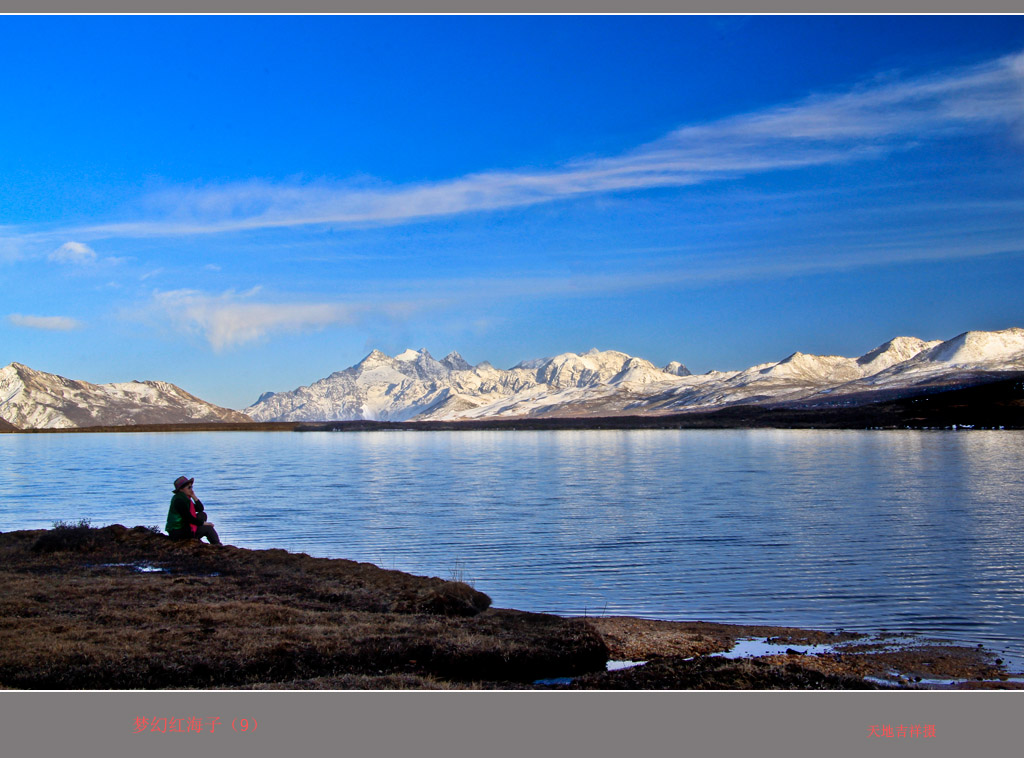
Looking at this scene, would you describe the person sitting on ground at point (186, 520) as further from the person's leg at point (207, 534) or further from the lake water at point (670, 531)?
the lake water at point (670, 531)

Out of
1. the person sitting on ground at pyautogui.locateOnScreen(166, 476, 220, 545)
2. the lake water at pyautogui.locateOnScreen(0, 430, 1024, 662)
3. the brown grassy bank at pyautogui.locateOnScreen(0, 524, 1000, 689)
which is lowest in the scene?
the lake water at pyautogui.locateOnScreen(0, 430, 1024, 662)

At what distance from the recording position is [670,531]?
36.1 metres

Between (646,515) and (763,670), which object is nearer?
(763,670)

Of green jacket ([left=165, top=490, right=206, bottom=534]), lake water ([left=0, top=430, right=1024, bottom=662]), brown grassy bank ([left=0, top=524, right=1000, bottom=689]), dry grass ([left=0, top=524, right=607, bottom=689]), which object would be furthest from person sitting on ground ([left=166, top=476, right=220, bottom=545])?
brown grassy bank ([left=0, top=524, right=1000, bottom=689])

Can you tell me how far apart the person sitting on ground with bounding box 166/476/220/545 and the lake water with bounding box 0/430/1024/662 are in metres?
3.16

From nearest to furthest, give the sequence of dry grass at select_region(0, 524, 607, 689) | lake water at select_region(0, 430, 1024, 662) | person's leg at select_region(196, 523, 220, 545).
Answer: dry grass at select_region(0, 524, 607, 689) < lake water at select_region(0, 430, 1024, 662) < person's leg at select_region(196, 523, 220, 545)

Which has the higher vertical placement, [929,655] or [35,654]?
[35,654]

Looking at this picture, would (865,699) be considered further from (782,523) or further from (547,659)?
(782,523)

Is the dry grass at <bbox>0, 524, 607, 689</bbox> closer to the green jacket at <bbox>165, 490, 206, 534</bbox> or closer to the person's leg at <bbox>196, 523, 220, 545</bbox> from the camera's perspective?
the person's leg at <bbox>196, 523, 220, 545</bbox>

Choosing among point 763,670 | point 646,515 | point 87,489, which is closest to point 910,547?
point 646,515

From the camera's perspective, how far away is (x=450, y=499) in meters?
51.6

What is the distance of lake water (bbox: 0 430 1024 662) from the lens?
880 inches

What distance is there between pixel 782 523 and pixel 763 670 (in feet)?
83.9

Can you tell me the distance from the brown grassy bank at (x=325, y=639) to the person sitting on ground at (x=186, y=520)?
5.98 m
